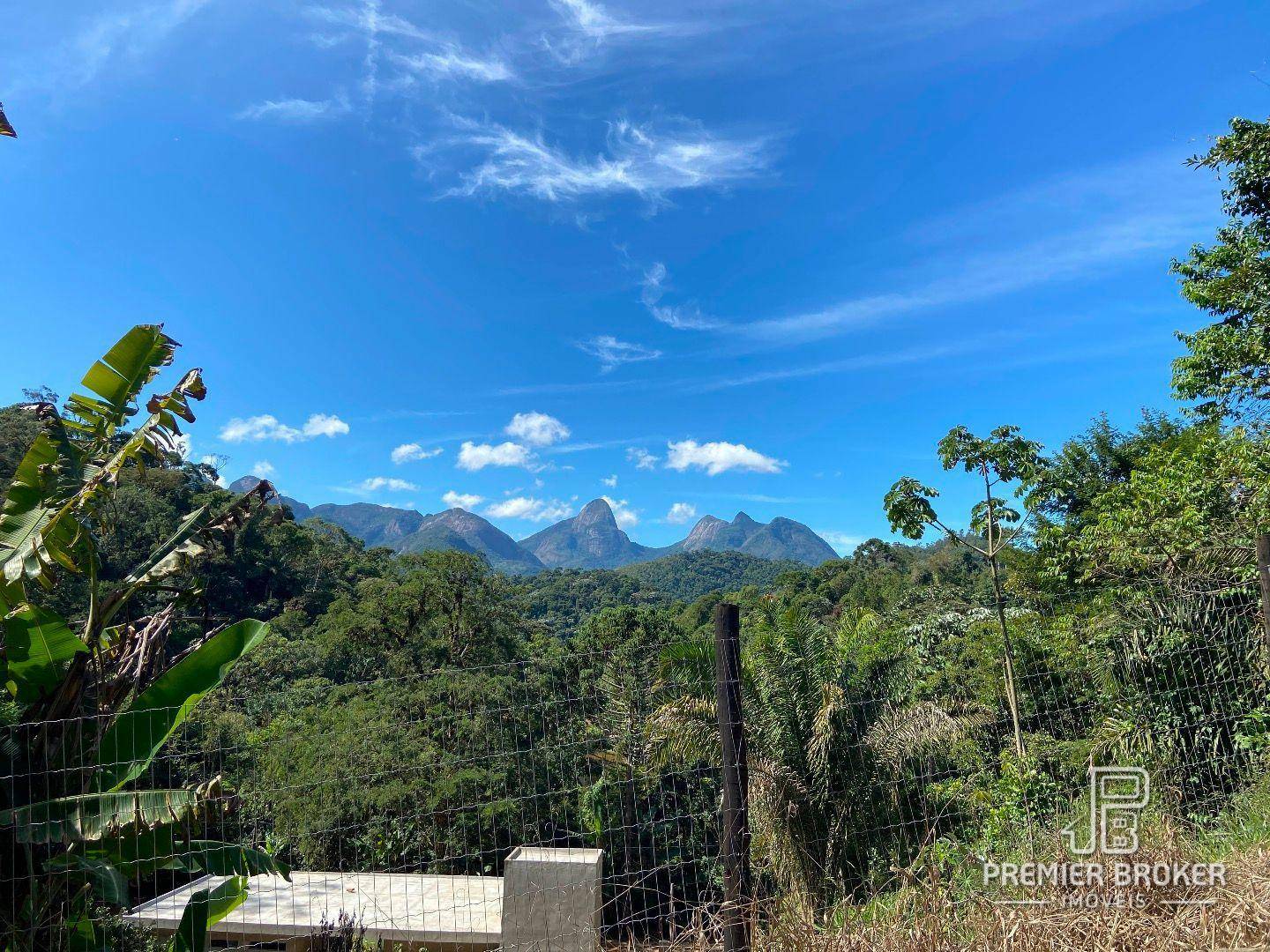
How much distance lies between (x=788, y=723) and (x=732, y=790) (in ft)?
14.8

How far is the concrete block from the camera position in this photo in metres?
3.76

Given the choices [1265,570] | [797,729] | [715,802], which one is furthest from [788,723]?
[1265,570]

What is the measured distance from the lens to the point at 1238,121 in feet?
26.0

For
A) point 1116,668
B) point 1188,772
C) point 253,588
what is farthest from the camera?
point 253,588

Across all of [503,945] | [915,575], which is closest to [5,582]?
[503,945]

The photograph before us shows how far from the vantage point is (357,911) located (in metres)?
5.63

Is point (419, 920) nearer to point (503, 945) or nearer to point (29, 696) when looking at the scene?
point (503, 945)

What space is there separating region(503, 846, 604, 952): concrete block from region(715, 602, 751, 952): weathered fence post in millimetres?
1262

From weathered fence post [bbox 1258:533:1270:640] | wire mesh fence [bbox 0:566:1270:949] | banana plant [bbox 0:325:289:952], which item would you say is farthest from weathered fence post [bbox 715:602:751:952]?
weathered fence post [bbox 1258:533:1270:640]

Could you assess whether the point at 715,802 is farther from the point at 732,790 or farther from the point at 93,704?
the point at 93,704

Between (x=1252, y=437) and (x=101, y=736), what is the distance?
36.1ft

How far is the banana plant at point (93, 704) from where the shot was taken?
2.75 m

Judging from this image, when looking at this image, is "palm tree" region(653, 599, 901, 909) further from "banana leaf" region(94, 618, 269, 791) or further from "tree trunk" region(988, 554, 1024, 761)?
"banana leaf" region(94, 618, 269, 791)

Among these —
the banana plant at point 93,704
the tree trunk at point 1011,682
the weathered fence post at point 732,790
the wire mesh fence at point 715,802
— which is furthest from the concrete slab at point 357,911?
the tree trunk at point 1011,682
